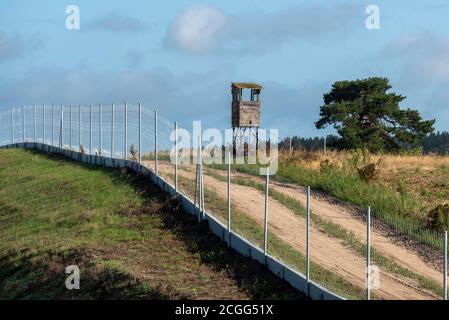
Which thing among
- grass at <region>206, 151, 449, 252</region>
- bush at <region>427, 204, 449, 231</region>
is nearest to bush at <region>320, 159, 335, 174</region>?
grass at <region>206, 151, 449, 252</region>

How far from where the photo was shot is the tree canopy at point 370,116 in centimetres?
6900

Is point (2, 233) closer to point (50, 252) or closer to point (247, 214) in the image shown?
point (50, 252)

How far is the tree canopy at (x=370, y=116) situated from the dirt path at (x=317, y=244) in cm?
3054

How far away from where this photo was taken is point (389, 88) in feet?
243

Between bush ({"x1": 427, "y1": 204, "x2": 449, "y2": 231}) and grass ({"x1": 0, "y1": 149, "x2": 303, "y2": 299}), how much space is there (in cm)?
828

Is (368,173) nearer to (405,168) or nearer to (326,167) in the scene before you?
(326,167)

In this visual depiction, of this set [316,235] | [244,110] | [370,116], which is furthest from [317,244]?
[370,116]

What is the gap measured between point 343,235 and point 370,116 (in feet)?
133

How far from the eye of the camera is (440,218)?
35.3 meters

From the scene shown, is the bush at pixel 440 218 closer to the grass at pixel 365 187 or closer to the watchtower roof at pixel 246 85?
the grass at pixel 365 187
